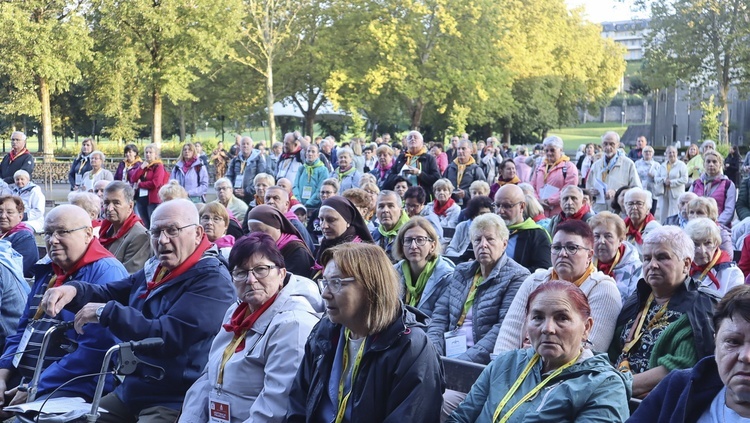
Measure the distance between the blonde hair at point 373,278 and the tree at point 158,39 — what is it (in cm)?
3296

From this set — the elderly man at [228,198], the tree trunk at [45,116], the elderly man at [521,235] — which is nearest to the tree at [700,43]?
the tree trunk at [45,116]

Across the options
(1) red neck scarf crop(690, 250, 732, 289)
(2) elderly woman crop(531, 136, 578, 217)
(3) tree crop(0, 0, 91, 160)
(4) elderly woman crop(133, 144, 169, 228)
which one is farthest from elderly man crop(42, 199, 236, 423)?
(3) tree crop(0, 0, 91, 160)

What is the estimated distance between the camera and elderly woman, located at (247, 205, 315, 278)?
24.4ft

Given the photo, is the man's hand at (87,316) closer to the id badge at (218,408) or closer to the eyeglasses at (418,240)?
the id badge at (218,408)

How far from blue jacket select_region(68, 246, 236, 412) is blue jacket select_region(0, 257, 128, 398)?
311mm

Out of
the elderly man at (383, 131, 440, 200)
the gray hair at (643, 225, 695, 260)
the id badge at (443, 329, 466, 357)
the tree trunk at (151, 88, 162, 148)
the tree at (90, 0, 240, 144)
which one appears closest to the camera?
the gray hair at (643, 225, 695, 260)

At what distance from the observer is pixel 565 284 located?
4148 millimetres

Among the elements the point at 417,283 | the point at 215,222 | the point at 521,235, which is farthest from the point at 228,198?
the point at 417,283

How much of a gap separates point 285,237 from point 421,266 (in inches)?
49.5

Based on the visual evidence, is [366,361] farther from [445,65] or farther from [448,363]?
[445,65]

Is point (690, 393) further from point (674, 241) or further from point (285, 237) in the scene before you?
point (285, 237)

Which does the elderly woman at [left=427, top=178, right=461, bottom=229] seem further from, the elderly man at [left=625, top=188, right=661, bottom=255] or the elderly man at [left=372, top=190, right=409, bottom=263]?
the elderly man at [left=625, top=188, right=661, bottom=255]

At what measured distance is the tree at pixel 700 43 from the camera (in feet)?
134

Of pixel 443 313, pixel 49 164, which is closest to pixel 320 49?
pixel 49 164
